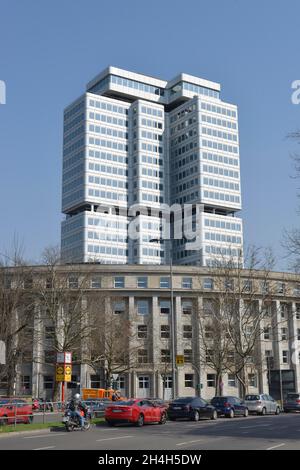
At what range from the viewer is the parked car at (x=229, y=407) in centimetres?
3956

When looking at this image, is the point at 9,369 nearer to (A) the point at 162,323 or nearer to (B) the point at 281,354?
(A) the point at 162,323

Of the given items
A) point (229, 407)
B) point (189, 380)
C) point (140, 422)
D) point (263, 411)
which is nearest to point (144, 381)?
point (189, 380)

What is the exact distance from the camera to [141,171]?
14638cm

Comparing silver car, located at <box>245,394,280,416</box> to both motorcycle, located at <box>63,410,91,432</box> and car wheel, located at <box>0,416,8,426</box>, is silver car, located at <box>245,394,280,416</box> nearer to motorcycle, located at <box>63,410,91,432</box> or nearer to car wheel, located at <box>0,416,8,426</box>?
motorcycle, located at <box>63,410,91,432</box>

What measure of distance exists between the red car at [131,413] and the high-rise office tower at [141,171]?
103 m

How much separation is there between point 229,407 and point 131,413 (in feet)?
41.5

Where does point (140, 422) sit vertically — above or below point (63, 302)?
below

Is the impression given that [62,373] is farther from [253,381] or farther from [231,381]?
[253,381]

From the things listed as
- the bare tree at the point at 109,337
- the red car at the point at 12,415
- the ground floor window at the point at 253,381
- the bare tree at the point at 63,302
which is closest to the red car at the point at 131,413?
the red car at the point at 12,415

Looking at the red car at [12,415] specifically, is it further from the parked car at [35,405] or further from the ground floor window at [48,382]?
the ground floor window at [48,382]

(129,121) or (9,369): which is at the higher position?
(129,121)

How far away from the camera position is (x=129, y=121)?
492 ft
